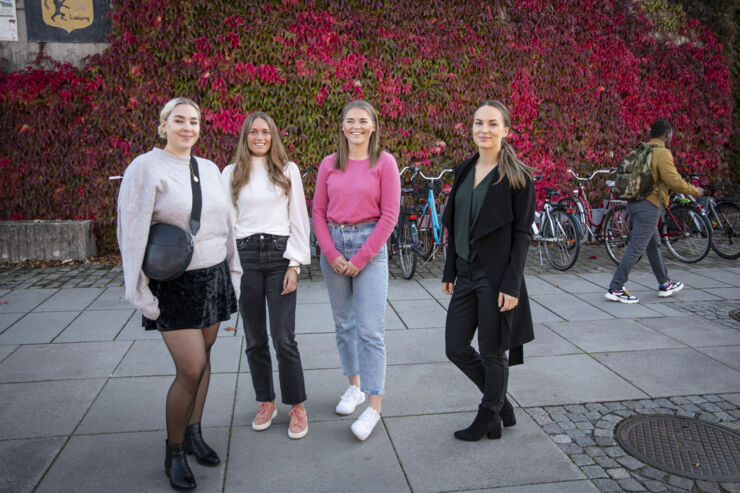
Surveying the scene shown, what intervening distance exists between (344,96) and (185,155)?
250 inches

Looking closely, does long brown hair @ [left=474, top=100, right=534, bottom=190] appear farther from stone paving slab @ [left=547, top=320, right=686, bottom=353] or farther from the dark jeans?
the dark jeans

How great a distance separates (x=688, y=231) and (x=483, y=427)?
6.32 m

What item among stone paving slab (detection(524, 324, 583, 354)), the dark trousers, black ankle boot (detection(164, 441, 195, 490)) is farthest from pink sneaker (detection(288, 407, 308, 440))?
stone paving slab (detection(524, 324, 583, 354))

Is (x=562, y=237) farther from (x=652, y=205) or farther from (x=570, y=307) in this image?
(x=570, y=307)

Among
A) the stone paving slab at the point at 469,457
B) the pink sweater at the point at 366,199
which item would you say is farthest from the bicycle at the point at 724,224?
the pink sweater at the point at 366,199

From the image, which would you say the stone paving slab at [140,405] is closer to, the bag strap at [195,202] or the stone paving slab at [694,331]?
the bag strap at [195,202]

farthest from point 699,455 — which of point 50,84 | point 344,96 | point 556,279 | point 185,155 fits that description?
point 50,84

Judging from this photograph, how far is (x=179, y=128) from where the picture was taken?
8.29ft

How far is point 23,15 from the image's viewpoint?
319 inches

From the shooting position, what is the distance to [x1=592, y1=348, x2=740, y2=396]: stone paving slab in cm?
370

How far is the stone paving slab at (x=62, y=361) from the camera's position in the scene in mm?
3928

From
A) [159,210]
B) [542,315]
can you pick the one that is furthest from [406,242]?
[159,210]

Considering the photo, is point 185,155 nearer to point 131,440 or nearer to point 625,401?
point 131,440

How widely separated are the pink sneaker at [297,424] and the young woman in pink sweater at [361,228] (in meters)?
0.29
